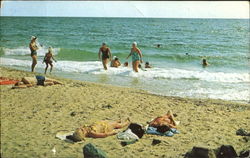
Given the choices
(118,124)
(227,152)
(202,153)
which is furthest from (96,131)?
(227,152)

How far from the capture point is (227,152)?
6.04 meters

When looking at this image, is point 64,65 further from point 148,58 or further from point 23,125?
point 23,125

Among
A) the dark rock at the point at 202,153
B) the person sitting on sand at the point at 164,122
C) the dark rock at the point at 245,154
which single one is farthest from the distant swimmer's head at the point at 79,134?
the dark rock at the point at 245,154

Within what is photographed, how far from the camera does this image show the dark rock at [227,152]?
600 centimetres

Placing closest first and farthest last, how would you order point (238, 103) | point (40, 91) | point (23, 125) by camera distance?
1. point (23, 125)
2. point (40, 91)
3. point (238, 103)

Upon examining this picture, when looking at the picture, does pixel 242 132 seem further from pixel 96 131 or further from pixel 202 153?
pixel 96 131

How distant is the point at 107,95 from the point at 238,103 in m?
4.28

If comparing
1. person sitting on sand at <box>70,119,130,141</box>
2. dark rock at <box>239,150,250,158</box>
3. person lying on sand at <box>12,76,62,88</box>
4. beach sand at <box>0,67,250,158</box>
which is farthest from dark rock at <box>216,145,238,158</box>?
person lying on sand at <box>12,76,62,88</box>

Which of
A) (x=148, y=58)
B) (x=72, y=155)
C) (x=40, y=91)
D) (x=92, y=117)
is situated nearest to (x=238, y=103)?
(x=92, y=117)

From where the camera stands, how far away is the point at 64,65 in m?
18.7

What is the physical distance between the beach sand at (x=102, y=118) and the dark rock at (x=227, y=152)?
0.30 meters

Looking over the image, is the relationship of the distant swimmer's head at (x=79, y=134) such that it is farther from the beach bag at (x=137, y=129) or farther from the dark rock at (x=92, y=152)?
the beach bag at (x=137, y=129)

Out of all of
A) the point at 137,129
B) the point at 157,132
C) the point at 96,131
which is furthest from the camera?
the point at 157,132

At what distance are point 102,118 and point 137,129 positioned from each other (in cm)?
118
